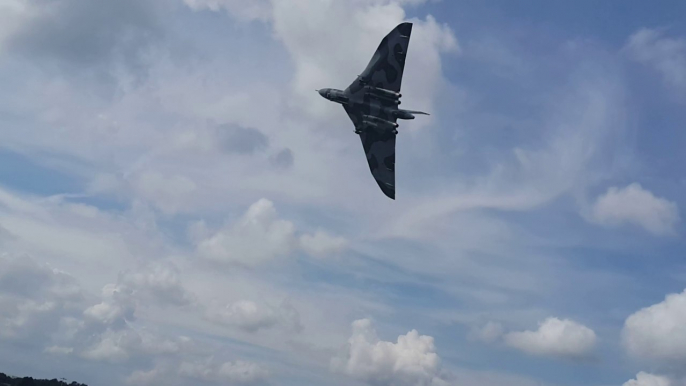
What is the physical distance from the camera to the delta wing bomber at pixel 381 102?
275 ft

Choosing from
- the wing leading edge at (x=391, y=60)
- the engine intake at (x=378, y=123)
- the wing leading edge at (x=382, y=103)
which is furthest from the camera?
the engine intake at (x=378, y=123)

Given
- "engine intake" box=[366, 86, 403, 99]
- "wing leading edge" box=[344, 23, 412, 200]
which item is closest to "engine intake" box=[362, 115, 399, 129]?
"wing leading edge" box=[344, 23, 412, 200]

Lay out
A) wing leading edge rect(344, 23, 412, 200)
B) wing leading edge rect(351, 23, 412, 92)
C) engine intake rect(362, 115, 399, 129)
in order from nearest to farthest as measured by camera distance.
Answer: wing leading edge rect(351, 23, 412, 92)
wing leading edge rect(344, 23, 412, 200)
engine intake rect(362, 115, 399, 129)

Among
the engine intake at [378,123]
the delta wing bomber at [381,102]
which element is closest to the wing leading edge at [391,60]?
the delta wing bomber at [381,102]

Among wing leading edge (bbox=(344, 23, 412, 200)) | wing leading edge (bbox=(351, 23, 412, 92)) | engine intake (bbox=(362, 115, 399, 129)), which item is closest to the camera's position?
wing leading edge (bbox=(351, 23, 412, 92))

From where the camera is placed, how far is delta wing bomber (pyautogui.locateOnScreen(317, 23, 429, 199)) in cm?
8381

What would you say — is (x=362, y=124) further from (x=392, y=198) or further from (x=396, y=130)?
(x=392, y=198)

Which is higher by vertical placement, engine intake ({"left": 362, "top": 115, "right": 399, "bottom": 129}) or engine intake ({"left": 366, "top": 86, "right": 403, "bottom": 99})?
engine intake ({"left": 366, "top": 86, "right": 403, "bottom": 99})

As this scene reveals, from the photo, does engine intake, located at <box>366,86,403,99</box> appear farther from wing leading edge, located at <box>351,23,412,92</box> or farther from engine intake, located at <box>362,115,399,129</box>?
engine intake, located at <box>362,115,399,129</box>

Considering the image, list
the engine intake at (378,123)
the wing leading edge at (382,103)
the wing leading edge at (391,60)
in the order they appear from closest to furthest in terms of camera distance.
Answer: the wing leading edge at (391,60) < the wing leading edge at (382,103) < the engine intake at (378,123)

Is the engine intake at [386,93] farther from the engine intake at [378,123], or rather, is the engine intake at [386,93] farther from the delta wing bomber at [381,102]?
the engine intake at [378,123]

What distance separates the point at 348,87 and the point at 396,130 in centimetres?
1049

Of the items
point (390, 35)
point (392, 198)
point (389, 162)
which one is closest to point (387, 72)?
point (390, 35)

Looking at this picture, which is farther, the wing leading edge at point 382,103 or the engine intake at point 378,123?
the engine intake at point 378,123
